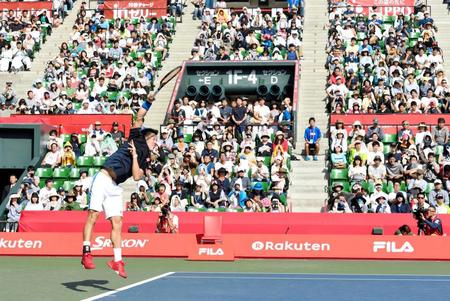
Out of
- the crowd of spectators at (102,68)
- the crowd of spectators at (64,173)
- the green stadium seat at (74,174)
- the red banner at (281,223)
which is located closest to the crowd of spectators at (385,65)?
the crowd of spectators at (102,68)

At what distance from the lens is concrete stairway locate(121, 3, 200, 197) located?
2967 cm

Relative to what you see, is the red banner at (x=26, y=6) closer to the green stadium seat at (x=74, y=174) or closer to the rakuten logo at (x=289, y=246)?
the green stadium seat at (x=74, y=174)

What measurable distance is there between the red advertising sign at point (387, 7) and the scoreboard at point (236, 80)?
229 inches

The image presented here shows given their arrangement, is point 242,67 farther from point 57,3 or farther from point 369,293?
point 369,293

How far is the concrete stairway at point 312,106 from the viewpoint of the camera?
2438 centimetres

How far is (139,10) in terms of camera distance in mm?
36781

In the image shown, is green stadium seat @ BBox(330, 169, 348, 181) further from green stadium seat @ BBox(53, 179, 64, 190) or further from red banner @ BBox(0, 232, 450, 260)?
green stadium seat @ BBox(53, 179, 64, 190)

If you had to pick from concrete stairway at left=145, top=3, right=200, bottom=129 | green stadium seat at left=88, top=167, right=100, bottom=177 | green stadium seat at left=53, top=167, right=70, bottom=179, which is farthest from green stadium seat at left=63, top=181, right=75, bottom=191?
concrete stairway at left=145, top=3, right=200, bottom=129

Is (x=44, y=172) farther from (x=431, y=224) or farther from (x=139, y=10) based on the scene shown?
(x=139, y=10)

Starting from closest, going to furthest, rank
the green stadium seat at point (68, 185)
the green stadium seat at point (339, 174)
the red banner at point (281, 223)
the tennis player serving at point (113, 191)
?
the tennis player serving at point (113, 191) → the red banner at point (281, 223) → the green stadium seat at point (339, 174) → the green stadium seat at point (68, 185)

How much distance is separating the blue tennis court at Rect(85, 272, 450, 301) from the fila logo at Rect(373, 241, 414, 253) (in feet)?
11.0

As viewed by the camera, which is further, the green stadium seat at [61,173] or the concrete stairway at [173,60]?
the concrete stairway at [173,60]

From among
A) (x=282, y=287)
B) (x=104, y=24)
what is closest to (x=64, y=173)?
(x=104, y=24)

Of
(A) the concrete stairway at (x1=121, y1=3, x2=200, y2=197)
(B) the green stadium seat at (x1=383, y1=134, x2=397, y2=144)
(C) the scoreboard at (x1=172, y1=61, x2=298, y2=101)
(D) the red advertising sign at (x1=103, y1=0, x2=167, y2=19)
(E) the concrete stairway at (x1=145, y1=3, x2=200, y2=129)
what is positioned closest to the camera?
(B) the green stadium seat at (x1=383, y1=134, x2=397, y2=144)
